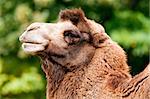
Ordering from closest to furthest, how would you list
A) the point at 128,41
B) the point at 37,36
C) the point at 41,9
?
the point at 37,36 → the point at 128,41 → the point at 41,9

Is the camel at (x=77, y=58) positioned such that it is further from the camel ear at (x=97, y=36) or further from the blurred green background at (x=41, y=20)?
the blurred green background at (x=41, y=20)

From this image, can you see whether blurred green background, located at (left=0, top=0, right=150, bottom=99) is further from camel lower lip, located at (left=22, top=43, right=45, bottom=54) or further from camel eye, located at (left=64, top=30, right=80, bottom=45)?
camel lower lip, located at (left=22, top=43, right=45, bottom=54)

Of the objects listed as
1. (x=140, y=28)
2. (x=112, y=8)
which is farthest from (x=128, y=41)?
(x=112, y=8)

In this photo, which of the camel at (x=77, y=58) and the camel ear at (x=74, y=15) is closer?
the camel at (x=77, y=58)

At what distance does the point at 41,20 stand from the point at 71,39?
8.00 meters

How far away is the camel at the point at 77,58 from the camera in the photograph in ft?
14.8

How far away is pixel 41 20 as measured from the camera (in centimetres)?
1259

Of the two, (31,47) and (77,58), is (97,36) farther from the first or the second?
(31,47)

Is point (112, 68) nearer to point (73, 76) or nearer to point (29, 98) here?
point (73, 76)

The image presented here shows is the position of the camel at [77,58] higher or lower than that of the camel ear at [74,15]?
lower

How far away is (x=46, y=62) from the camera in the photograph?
15.1ft

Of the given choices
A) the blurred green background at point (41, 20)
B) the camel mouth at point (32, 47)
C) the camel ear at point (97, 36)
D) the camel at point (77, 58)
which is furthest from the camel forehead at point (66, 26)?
the blurred green background at point (41, 20)

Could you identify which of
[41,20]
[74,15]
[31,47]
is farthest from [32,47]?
[41,20]

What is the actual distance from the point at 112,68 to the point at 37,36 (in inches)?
20.5
